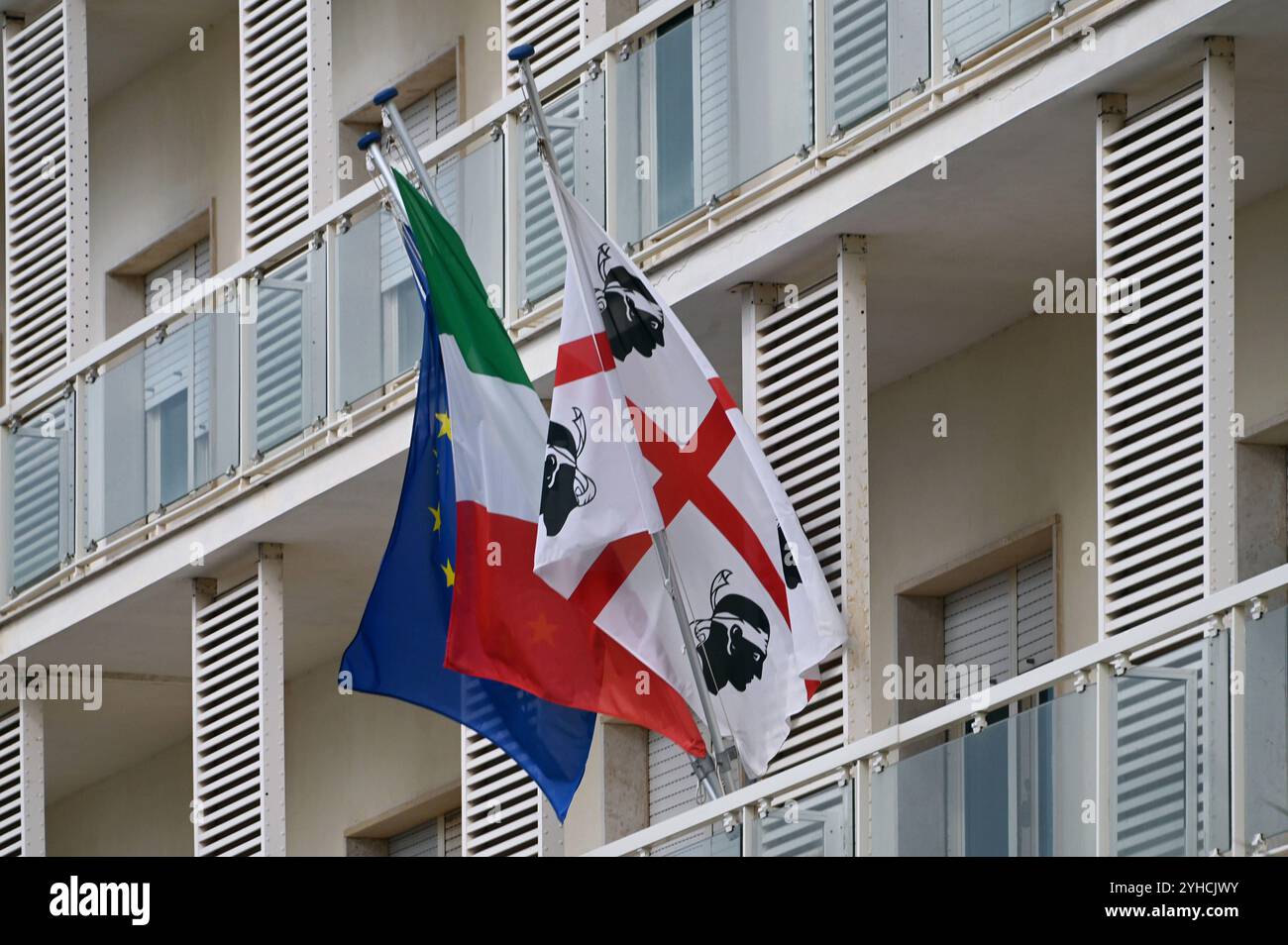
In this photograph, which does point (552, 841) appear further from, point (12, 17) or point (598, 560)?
point (12, 17)

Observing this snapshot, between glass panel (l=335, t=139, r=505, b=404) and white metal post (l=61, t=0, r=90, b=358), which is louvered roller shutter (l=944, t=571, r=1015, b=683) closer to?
glass panel (l=335, t=139, r=505, b=404)

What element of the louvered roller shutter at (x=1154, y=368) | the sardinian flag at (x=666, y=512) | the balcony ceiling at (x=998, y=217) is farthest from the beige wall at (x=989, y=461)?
the louvered roller shutter at (x=1154, y=368)

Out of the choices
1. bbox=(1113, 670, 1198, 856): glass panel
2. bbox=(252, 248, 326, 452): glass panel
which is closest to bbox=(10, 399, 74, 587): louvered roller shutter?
bbox=(252, 248, 326, 452): glass panel

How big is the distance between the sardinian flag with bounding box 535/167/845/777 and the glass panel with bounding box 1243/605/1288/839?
14.5 feet

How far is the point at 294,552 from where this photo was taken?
1032 inches

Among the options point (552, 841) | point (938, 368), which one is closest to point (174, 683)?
point (552, 841)

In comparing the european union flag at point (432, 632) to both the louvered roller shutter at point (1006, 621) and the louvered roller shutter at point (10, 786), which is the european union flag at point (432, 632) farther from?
the louvered roller shutter at point (10, 786)

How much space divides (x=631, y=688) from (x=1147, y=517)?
383cm

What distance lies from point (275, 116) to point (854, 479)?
7.31 m

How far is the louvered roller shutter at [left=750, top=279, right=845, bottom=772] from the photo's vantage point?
21031 mm

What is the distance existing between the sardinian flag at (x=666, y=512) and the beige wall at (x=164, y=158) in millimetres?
9524
